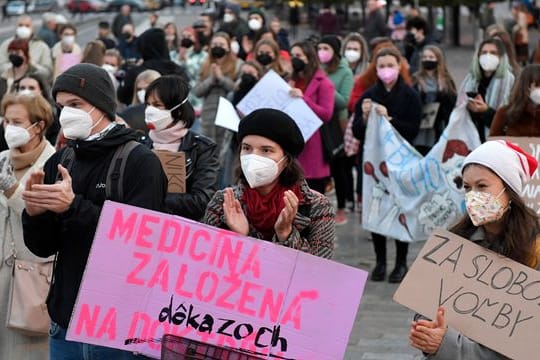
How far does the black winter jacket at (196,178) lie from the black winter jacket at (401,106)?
147 inches

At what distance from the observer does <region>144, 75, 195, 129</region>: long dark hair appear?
660cm

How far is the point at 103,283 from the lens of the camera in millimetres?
4586

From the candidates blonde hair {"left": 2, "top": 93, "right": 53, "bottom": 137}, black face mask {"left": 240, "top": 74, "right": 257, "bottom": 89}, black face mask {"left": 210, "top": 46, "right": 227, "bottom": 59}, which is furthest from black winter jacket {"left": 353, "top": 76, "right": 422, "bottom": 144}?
blonde hair {"left": 2, "top": 93, "right": 53, "bottom": 137}

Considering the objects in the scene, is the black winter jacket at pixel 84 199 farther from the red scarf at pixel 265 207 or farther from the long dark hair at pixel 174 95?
the long dark hair at pixel 174 95

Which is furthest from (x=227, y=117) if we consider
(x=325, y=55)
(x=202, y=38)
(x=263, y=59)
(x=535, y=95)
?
(x=202, y=38)

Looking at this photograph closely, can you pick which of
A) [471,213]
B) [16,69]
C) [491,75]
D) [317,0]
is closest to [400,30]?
[16,69]

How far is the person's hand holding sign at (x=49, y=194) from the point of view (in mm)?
4555

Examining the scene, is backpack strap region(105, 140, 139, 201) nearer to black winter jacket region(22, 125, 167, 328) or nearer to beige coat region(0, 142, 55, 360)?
black winter jacket region(22, 125, 167, 328)

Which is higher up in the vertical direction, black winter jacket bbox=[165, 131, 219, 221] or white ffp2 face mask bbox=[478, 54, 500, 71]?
black winter jacket bbox=[165, 131, 219, 221]

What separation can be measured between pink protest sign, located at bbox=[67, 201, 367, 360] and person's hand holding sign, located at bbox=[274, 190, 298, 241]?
15 cm

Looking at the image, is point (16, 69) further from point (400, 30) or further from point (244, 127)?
point (400, 30)

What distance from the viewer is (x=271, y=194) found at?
16.1 ft

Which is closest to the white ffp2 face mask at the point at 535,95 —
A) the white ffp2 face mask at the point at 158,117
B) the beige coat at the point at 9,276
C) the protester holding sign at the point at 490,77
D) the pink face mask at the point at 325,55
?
the protester holding sign at the point at 490,77

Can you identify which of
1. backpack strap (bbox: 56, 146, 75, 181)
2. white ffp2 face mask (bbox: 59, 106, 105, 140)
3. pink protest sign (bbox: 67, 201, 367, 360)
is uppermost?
white ffp2 face mask (bbox: 59, 106, 105, 140)
